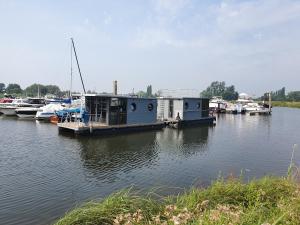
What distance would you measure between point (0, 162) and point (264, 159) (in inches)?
668

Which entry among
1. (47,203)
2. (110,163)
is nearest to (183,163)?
(110,163)

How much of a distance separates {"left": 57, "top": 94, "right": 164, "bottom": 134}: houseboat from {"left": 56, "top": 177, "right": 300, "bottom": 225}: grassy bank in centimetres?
1980

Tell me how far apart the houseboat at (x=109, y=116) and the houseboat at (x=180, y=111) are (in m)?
6.02

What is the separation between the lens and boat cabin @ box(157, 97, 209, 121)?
134ft

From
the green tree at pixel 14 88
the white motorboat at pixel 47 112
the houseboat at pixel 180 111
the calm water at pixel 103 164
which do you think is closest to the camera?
the calm water at pixel 103 164

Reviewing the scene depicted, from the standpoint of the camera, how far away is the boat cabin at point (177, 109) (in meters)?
40.8

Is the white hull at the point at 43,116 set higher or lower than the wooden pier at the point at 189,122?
higher

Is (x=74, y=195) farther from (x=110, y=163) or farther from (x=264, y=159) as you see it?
(x=264, y=159)

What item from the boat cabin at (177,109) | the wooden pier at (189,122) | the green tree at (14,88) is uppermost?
the green tree at (14,88)

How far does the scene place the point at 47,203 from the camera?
1248 centimetres

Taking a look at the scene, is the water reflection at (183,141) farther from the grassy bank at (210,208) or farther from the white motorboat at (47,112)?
the white motorboat at (47,112)

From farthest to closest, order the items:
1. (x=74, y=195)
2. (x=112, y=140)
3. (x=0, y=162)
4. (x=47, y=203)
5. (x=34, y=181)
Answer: (x=112, y=140)
(x=0, y=162)
(x=34, y=181)
(x=74, y=195)
(x=47, y=203)

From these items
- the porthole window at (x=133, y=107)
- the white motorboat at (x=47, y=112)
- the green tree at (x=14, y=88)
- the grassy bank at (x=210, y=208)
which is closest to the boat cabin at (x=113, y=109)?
the porthole window at (x=133, y=107)

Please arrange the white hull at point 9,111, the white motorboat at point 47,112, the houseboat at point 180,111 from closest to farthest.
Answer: the houseboat at point 180,111
the white motorboat at point 47,112
the white hull at point 9,111
